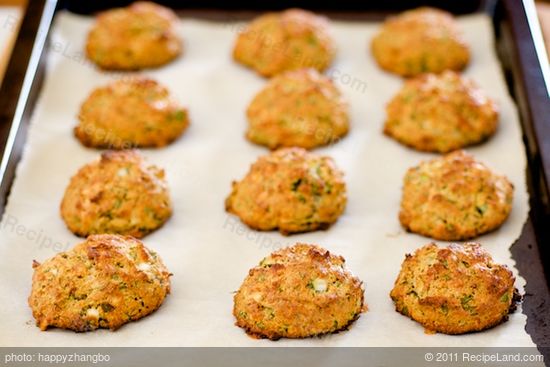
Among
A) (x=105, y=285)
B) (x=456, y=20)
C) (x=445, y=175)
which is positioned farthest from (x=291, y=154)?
(x=456, y=20)

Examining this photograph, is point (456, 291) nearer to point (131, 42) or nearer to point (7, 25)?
point (131, 42)

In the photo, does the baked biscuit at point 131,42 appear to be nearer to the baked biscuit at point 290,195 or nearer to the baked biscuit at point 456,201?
the baked biscuit at point 290,195

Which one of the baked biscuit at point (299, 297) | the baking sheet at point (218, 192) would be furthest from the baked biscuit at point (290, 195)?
the baked biscuit at point (299, 297)

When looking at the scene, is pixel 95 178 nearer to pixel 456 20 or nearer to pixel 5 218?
pixel 5 218

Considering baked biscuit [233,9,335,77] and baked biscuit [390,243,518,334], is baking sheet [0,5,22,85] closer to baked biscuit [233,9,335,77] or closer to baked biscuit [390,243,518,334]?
baked biscuit [233,9,335,77]
